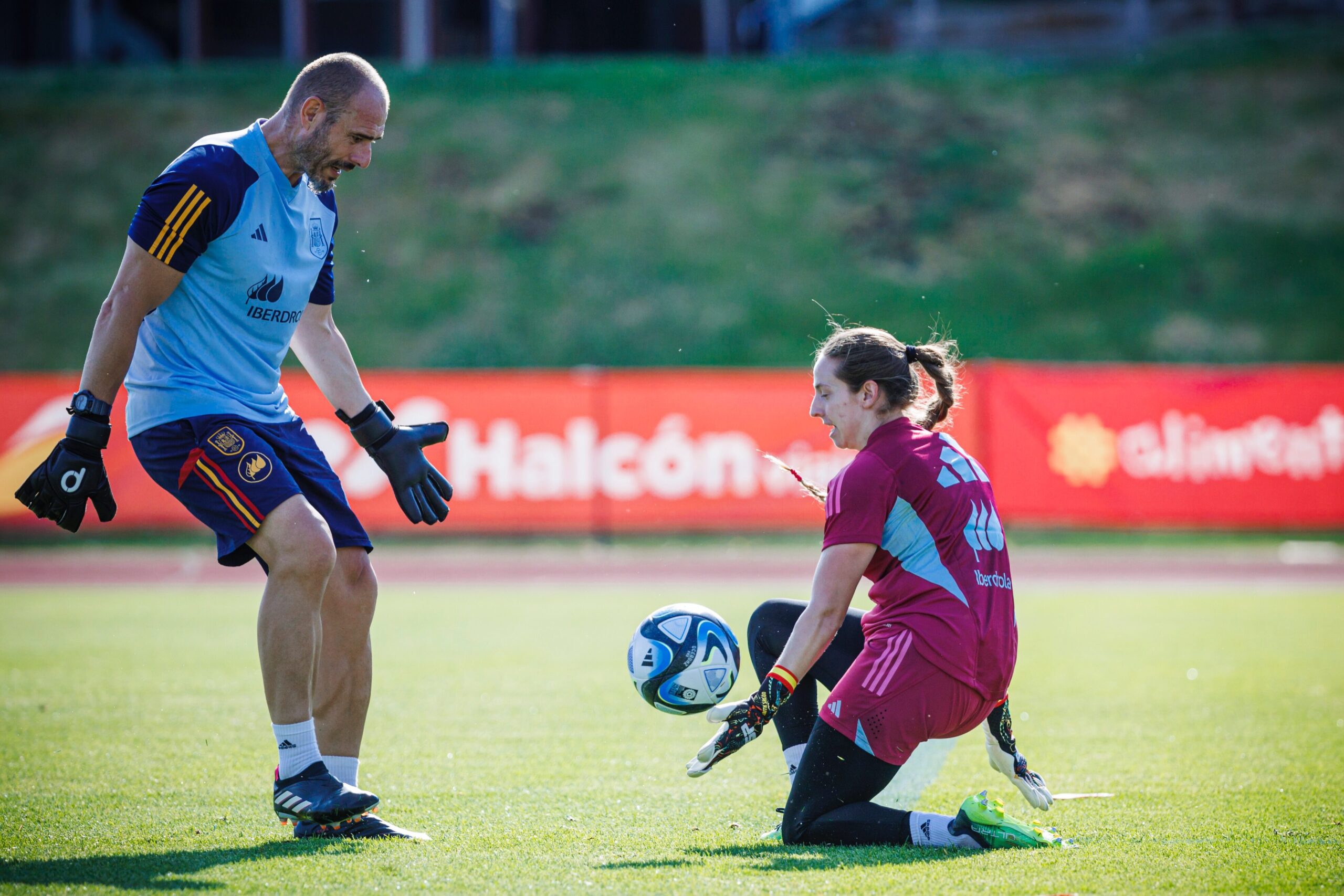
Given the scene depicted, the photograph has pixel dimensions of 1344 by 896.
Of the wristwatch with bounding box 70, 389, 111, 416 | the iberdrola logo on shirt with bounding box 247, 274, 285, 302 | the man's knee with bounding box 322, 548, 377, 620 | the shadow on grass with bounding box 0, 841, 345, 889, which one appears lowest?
the shadow on grass with bounding box 0, 841, 345, 889

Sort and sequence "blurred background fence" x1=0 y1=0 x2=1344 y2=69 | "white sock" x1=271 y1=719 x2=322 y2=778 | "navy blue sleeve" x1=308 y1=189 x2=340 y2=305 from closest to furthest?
"white sock" x1=271 y1=719 x2=322 y2=778
"navy blue sleeve" x1=308 y1=189 x2=340 y2=305
"blurred background fence" x1=0 y1=0 x2=1344 y2=69

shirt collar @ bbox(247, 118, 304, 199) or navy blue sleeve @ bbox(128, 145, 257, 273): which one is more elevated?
shirt collar @ bbox(247, 118, 304, 199)

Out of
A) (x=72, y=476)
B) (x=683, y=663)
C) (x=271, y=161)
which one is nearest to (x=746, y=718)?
(x=683, y=663)

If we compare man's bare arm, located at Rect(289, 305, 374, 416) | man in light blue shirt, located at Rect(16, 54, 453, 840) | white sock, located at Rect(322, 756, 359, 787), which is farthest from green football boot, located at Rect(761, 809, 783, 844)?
man's bare arm, located at Rect(289, 305, 374, 416)

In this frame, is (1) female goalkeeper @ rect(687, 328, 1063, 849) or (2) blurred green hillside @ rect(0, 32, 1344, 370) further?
(2) blurred green hillside @ rect(0, 32, 1344, 370)

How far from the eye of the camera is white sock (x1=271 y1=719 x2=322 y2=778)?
4.12 m

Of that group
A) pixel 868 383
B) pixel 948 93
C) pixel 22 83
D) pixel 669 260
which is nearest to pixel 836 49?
pixel 948 93

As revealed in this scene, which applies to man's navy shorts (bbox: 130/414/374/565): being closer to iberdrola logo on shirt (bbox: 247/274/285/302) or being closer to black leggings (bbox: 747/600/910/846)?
iberdrola logo on shirt (bbox: 247/274/285/302)

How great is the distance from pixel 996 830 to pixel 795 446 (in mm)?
11680

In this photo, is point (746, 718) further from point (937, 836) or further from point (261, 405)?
point (261, 405)

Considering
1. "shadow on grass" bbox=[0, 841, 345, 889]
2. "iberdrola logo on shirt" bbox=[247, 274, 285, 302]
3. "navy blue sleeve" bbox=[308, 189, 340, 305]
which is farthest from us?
"navy blue sleeve" bbox=[308, 189, 340, 305]

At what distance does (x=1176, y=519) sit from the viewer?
16.0 m

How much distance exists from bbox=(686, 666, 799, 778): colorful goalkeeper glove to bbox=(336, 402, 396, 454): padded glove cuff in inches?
62.8

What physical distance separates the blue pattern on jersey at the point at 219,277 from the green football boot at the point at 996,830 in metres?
2.64
